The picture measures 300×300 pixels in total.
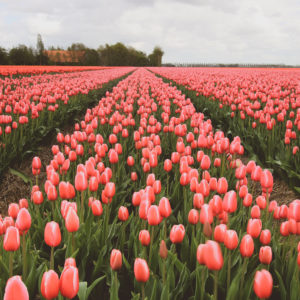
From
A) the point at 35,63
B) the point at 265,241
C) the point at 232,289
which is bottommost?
the point at 232,289

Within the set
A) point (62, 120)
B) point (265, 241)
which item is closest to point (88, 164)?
point (265, 241)

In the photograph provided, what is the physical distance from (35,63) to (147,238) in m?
63.4

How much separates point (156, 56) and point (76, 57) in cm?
3284

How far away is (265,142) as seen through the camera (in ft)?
17.7

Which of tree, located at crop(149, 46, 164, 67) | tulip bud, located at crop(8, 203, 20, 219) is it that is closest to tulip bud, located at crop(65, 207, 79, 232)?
tulip bud, located at crop(8, 203, 20, 219)

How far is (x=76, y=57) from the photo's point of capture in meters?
Answer: 85.5

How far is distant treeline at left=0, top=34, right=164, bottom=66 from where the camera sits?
5359 centimetres

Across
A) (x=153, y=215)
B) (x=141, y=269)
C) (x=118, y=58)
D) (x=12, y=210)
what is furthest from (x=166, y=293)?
(x=118, y=58)

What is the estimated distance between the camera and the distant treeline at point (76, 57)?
53594 millimetres

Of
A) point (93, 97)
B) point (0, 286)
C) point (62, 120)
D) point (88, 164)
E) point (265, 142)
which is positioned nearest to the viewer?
point (0, 286)

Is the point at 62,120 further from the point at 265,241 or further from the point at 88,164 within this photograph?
the point at 265,241

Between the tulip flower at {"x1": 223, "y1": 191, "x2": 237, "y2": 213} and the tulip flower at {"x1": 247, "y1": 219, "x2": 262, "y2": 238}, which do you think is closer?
the tulip flower at {"x1": 247, "y1": 219, "x2": 262, "y2": 238}

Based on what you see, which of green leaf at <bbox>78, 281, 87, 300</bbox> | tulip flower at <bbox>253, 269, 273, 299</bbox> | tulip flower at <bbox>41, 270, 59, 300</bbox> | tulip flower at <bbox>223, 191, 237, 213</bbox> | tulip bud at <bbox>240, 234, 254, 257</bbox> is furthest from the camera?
tulip flower at <bbox>223, 191, 237, 213</bbox>

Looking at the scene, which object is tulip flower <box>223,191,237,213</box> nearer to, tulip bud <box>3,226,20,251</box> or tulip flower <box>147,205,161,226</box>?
tulip flower <box>147,205,161,226</box>
